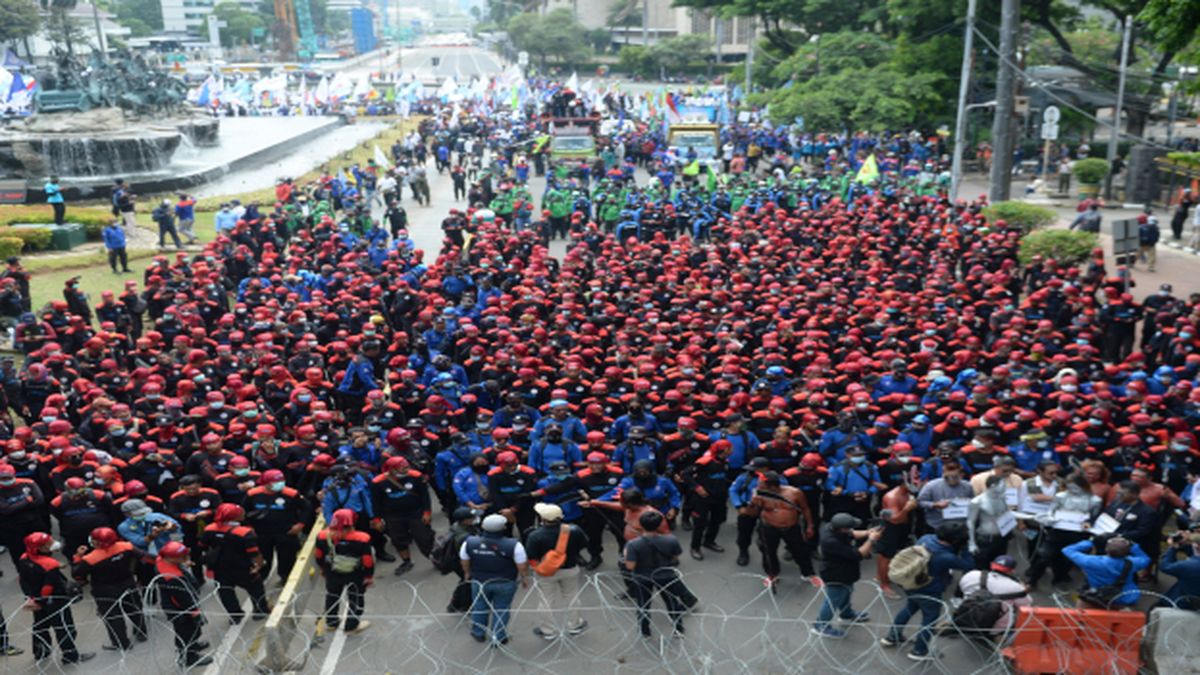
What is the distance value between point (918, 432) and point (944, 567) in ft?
8.04

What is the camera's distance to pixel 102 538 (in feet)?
26.3

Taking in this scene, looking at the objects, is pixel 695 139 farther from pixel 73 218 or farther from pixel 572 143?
pixel 73 218

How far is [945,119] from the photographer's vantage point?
39.1m

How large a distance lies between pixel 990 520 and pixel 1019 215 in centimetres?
1601

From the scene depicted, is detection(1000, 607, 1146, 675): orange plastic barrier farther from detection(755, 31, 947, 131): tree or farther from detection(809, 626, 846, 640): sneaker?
detection(755, 31, 947, 131): tree

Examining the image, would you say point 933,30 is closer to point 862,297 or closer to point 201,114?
point 862,297

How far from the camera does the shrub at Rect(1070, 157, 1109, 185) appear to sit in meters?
30.2

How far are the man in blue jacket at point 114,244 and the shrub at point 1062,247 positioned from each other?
60.8ft

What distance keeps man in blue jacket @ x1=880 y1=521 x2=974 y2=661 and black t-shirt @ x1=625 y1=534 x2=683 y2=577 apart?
1.81 metres

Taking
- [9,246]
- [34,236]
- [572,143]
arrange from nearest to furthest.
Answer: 1. [9,246]
2. [34,236]
3. [572,143]

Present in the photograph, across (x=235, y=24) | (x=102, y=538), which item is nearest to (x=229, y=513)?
(x=102, y=538)

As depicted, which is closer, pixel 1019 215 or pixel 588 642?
pixel 588 642

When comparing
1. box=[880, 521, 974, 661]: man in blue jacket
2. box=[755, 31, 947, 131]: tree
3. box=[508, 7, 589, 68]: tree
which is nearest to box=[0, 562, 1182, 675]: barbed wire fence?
box=[880, 521, 974, 661]: man in blue jacket

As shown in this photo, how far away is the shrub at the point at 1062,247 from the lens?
19.5 metres
